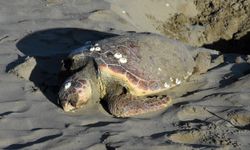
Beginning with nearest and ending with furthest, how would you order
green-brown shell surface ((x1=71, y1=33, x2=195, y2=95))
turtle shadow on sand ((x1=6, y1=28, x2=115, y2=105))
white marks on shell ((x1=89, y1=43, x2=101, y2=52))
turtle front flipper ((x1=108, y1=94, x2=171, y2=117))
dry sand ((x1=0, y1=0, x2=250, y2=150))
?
dry sand ((x1=0, y1=0, x2=250, y2=150)) < turtle front flipper ((x1=108, y1=94, x2=171, y2=117)) < green-brown shell surface ((x1=71, y1=33, x2=195, y2=95)) < white marks on shell ((x1=89, y1=43, x2=101, y2=52)) < turtle shadow on sand ((x1=6, y1=28, x2=115, y2=105))

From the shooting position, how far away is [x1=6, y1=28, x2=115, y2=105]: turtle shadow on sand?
14.4 ft

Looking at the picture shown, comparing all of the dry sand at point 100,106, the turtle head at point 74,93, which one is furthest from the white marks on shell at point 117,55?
the dry sand at point 100,106

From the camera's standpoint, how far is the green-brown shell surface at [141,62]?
4.07 m

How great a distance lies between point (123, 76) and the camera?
4.06 meters

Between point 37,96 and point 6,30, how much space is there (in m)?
1.57

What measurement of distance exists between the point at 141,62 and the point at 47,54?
3.79ft

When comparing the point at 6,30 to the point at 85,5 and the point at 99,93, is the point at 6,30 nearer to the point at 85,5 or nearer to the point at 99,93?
the point at 85,5

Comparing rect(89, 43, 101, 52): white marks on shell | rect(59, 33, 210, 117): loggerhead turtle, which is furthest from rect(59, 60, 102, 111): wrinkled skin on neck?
rect(89, 43, 101, 52): white marks on shell

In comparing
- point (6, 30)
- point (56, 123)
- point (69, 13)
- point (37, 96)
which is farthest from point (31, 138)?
point (69, 13)

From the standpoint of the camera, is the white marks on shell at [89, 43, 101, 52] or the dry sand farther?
the white marks on shell at [89, 43, 101, 52]

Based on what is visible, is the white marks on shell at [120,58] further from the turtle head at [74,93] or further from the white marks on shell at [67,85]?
the white marks on shell at [67,85]

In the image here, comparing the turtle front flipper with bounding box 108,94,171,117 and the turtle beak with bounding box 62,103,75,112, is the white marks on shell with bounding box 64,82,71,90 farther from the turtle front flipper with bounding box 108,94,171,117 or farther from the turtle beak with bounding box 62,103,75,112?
the turtle front flipper with bounding box 108,94,171,117

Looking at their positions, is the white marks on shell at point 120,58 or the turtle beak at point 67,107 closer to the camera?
the turtle beak at point 67,107

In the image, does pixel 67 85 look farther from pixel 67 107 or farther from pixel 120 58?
pixel 120 58
